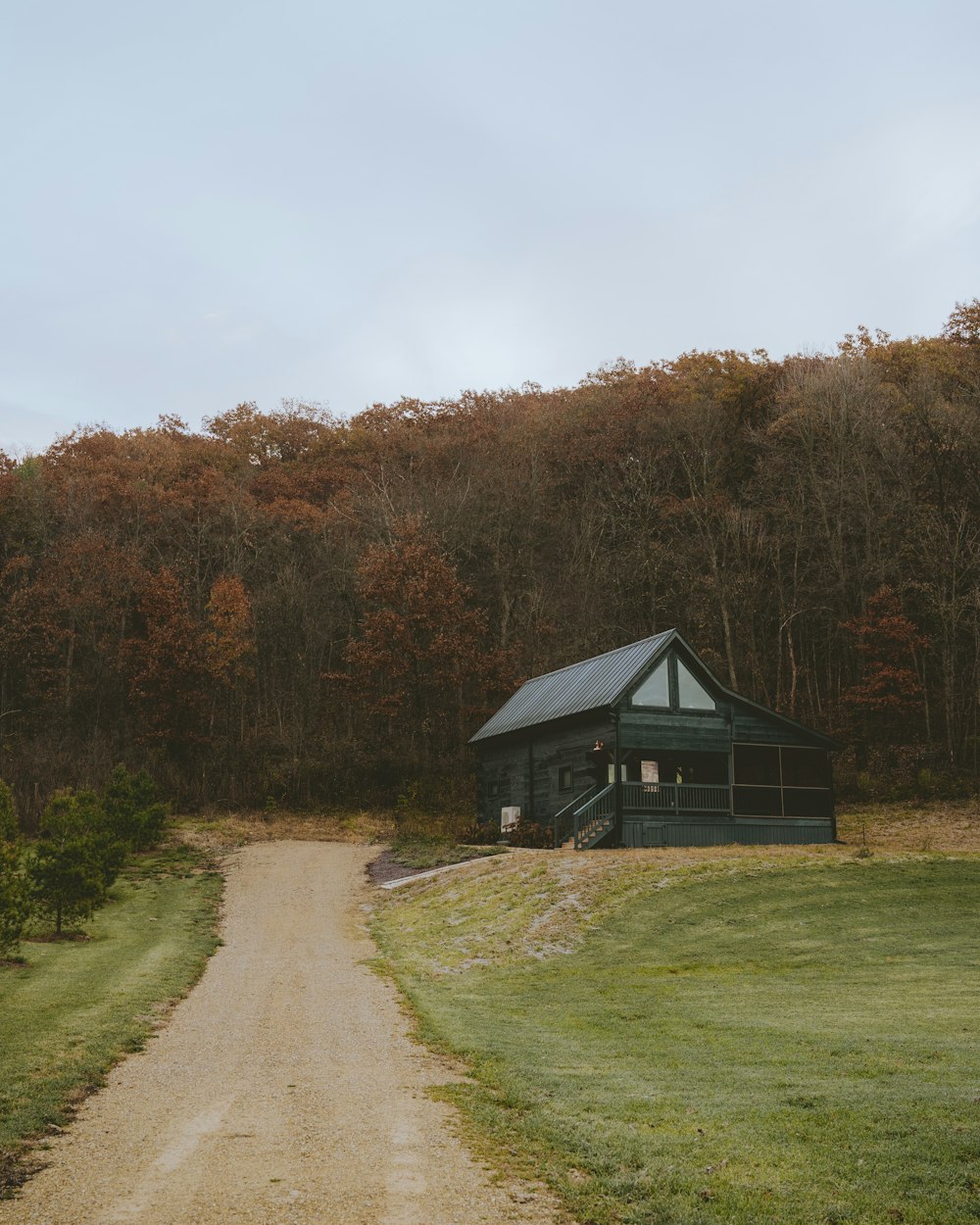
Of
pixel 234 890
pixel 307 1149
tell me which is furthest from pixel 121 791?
pixel 307 1149

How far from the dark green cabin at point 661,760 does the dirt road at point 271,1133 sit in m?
14.7

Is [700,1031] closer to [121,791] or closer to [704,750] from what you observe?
[704,750]

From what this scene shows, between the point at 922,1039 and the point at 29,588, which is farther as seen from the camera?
the point at 29,588

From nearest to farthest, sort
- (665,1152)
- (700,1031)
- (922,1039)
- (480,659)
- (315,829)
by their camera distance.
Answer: (665,1152) → (922,1039) → (700,1031) → (315,829) → (480,659)

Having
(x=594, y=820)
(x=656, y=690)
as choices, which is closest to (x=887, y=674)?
(x=656, y=690)

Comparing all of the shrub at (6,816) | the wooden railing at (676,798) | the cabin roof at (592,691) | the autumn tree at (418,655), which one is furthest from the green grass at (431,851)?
the shrub at (6,816)

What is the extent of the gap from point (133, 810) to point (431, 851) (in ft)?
29.2

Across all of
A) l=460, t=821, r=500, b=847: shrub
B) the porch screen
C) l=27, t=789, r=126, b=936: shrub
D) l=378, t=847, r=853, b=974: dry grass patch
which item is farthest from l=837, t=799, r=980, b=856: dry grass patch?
l=27, t=789, r=126, b=936: shrub

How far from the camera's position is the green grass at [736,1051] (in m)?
5.78

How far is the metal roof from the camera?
28328 mm

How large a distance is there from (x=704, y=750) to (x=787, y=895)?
9054 mm

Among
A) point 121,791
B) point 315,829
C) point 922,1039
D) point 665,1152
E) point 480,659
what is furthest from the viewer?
point 480,659

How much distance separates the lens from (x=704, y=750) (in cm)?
2878

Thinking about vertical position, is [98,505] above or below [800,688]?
above
